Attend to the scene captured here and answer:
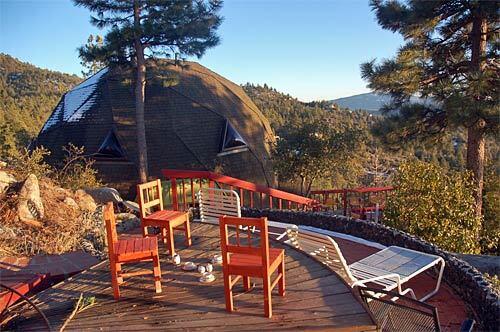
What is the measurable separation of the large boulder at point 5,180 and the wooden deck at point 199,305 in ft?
11.8

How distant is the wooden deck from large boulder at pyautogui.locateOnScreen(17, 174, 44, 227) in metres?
2.75

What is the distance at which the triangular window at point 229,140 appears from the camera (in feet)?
51.0

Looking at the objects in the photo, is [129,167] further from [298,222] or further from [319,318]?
[319,318]

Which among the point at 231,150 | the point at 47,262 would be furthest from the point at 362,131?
the point at 47,262

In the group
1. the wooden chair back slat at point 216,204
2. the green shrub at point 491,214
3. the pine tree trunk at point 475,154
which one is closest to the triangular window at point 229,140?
the pine tree trunk at point 475,154

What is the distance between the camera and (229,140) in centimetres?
1552

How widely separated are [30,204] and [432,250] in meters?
6.23

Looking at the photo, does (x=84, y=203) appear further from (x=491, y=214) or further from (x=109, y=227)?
(x=491, y=214)

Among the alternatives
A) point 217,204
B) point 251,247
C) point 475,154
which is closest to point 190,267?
point 251,247

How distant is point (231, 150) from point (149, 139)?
11.3ft

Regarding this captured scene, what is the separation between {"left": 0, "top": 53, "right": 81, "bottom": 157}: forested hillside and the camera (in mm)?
24903

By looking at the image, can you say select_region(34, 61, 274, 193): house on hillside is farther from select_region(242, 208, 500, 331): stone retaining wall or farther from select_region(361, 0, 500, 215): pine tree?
select_region(242, 208, 500, 331): stone retaining wall

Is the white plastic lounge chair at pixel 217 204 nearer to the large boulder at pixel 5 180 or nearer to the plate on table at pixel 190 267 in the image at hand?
the plate on table at pixel 190 267

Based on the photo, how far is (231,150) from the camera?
15844 mm
